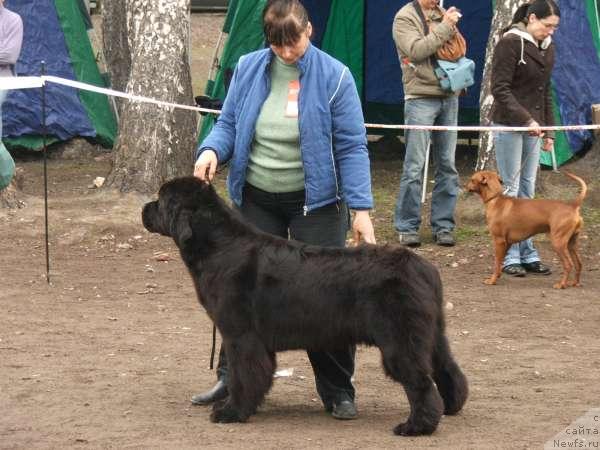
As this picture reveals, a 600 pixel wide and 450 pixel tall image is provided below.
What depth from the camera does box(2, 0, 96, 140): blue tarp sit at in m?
13.6

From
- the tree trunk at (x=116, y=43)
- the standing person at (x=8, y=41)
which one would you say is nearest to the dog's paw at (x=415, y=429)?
the standing person at (x=8, y=41)

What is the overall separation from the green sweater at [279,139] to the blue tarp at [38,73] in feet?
28.1

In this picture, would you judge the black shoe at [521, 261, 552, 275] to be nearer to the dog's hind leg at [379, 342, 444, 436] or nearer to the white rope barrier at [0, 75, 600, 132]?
the white rope barrier at [0, 75, 600, 132]

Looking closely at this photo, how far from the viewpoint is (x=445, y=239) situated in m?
9.84

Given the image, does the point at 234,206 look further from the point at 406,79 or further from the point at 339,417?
the point at 406,79

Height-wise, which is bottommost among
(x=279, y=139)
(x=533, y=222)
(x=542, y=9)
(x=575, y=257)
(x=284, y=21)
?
(x=575, y=257)

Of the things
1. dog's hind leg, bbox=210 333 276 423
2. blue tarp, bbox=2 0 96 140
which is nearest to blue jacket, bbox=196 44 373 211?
dog's hind leg, bbox=210 333 276 423

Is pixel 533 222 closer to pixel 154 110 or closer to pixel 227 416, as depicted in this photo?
pixel 154 110

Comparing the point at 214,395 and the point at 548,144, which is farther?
the point at 548,144

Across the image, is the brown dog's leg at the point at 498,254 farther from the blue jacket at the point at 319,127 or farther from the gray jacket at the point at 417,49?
the blue jacket at the point at 319,127

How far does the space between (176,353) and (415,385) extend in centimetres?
211

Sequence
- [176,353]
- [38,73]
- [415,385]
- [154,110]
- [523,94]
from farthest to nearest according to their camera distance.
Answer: [38,73] → [154,110] → [523,94] → [176,353] → [415,385]

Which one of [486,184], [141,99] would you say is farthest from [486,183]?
[141,99]

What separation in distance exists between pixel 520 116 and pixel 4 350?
4.13 metres
